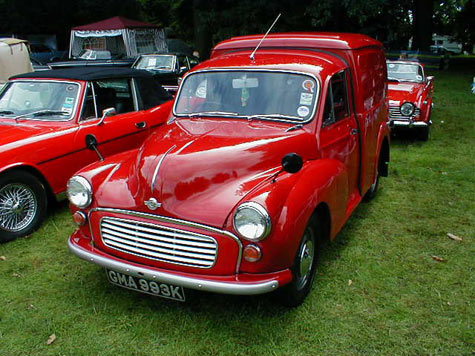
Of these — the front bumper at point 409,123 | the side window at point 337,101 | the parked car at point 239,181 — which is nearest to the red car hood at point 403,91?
the front bumper at point 409,123

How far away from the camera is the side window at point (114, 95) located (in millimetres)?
5840

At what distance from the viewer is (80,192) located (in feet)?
11.8

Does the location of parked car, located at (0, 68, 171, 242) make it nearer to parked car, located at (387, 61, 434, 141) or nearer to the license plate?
the license plate

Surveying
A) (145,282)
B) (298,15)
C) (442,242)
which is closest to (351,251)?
(442,242)

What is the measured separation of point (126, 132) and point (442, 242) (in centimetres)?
407

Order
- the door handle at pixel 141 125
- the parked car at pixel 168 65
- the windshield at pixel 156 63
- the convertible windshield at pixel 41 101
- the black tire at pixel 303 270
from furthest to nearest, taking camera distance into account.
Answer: the windshield at pixel 156 63 < the parked car at pixel 168 65 < the door handle at pixel 141 125 < the convertible windshield at pixel 41 101 < the black tire at pixel 303 270

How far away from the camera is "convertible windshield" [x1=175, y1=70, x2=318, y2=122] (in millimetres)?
4066

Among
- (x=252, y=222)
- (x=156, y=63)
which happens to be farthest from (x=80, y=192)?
(x=156, y=63)

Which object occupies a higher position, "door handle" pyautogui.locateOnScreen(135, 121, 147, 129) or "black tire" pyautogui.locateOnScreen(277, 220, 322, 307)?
"door handle" pyautogui.locateOnScreen(135, 121, 147, 129)

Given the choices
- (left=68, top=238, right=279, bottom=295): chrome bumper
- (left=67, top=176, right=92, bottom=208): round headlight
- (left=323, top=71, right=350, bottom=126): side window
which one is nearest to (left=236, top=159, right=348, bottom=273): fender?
(left=68, top=238, right=279, bottom=295): chrome bumper

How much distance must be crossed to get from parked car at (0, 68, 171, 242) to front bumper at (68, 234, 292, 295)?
1378 millimetres

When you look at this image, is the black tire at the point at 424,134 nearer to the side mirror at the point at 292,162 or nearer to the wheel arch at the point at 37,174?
the side mirror at the point at 292,162

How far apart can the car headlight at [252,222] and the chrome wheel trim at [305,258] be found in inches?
21.1

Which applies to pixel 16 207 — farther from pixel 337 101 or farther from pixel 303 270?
pixel 337 101
